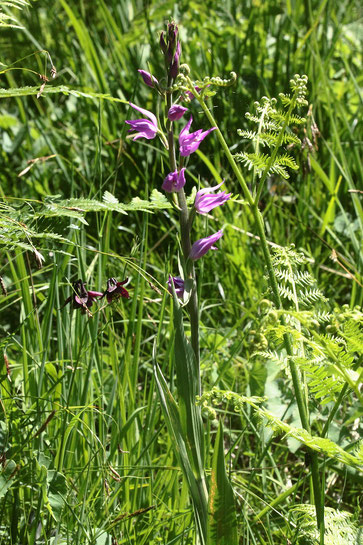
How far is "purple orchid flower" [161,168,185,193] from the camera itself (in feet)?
4.33

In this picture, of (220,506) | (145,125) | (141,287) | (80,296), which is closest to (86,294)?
(80,296)

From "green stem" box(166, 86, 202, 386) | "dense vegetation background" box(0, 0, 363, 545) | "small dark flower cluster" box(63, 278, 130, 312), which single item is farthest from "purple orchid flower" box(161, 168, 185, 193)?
"small dark flower cluster" box(63, 278, 130, 312)

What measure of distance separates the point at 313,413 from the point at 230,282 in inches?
28.1

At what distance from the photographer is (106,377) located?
2.18 metres

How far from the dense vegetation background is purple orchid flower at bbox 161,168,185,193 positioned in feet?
0.48

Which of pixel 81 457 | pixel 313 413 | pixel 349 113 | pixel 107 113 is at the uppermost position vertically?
pixel 107 113

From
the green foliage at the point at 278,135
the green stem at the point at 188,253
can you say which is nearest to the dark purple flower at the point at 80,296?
the green stem at the point at 188,253

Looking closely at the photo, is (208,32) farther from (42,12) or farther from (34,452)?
(34,452)

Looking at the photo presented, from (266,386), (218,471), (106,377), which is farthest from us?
(106,377)

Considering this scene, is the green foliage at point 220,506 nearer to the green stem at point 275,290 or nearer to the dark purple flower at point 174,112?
the green stem at point 275,290

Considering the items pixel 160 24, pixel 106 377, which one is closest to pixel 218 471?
pixel 106 377

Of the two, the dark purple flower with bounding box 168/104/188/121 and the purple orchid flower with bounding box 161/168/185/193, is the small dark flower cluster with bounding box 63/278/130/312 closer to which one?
the purple orchid flower with bounding box 161/168/185/193

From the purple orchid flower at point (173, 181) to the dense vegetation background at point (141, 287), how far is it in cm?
15

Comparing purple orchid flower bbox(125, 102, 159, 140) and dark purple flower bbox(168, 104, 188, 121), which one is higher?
Answer: dark purple flower bbox(168, 104, 188, 121)
